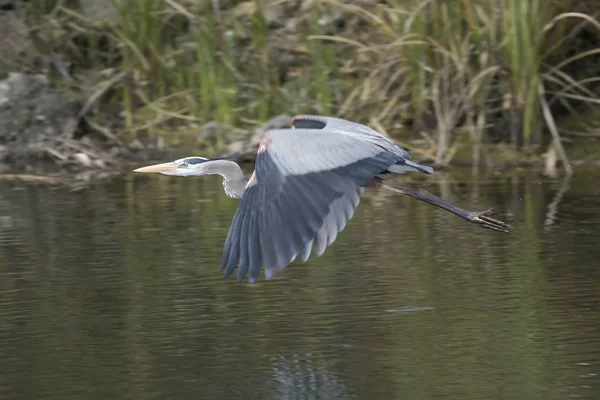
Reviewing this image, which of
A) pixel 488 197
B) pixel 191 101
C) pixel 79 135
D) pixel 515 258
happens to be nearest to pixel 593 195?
pixel 488 197

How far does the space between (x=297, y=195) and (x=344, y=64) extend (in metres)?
6.88

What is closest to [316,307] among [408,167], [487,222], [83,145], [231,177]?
[408,167]

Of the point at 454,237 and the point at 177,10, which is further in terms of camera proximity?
the point at 177,10

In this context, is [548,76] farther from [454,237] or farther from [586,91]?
[454,237]

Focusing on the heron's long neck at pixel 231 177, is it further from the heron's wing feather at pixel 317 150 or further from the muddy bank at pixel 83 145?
the muddy bank at pixel 83 145

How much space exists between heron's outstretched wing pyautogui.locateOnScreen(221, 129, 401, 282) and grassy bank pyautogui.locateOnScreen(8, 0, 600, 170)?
4833 mm

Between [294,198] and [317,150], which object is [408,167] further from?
[294,198]

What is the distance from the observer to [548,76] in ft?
35.6

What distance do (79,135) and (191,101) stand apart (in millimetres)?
1088

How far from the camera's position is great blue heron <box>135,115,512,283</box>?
5.32m

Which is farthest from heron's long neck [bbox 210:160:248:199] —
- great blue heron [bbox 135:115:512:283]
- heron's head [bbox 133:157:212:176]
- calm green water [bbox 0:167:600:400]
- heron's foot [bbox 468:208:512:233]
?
heron's foot [bbox 468:208:512:233]

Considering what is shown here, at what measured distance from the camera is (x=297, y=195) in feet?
18.1

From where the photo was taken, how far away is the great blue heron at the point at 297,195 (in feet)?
17.4

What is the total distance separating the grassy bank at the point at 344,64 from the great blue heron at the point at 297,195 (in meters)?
4.59
